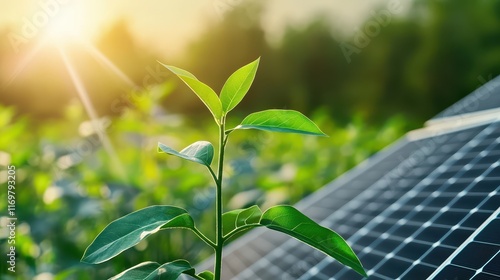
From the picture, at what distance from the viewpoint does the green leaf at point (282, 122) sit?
4.09ft

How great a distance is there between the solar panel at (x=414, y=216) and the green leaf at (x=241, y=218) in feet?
2.19

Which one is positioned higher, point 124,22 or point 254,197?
point 124,22

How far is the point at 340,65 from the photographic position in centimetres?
1355

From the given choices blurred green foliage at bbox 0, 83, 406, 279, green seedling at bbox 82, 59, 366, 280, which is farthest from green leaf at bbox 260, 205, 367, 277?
blurred green foliage at bbox 0, 83, 406, 279

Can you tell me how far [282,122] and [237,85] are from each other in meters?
0.15

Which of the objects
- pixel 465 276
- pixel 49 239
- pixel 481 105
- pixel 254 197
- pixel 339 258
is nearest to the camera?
pixel 339 258

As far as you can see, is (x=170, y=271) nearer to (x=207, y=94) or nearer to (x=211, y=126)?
(x=207, y=94)

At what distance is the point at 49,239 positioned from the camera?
424 centimetres

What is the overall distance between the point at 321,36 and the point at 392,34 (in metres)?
2.40

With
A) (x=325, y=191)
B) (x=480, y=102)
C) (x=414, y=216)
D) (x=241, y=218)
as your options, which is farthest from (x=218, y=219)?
(x=480, y=102)

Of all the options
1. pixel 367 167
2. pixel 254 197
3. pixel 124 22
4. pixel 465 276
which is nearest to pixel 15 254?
pixel 254 197

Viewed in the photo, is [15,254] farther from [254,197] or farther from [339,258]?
[339,258]

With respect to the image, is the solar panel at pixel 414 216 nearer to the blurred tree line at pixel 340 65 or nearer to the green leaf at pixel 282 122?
the green leaf at pixel 282 122

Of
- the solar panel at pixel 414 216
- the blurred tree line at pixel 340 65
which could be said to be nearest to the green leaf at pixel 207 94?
the solar panel at pixel 414 216
